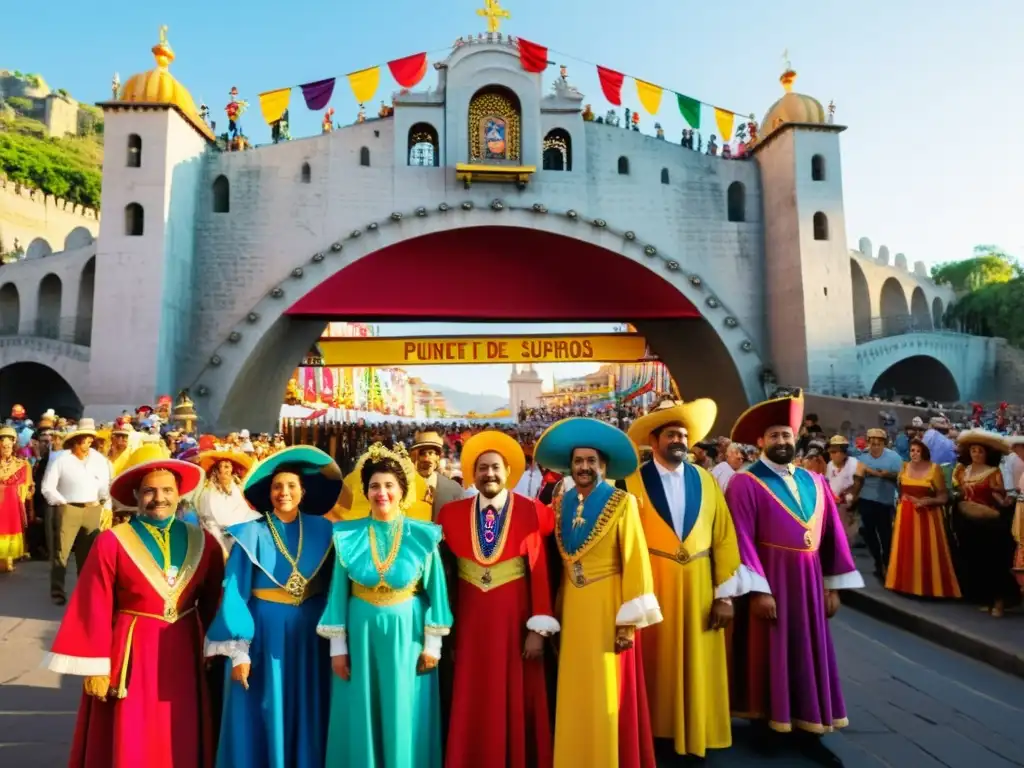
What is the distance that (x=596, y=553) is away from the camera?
10.2 ft

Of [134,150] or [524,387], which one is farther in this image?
[524,387]

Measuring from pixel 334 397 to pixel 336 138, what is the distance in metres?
18.5

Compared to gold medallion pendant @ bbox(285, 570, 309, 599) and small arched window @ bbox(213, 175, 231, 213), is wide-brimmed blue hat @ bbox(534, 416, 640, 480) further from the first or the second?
small arched window @ bbox(213, 175, 231, 213)

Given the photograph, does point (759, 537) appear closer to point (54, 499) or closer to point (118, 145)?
point (54, 499)

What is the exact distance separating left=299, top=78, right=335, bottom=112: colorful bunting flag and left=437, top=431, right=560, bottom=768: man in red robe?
48.0 ft

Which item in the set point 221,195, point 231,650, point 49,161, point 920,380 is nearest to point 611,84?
point 221,195

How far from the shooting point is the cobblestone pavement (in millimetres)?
3527

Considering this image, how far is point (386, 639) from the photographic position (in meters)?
2.85

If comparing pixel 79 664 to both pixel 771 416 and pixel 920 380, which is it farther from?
pixel 920 380

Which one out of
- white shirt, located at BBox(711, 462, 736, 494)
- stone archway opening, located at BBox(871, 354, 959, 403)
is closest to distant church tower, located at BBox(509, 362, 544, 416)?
stone archway opening, located at BBox(871, 354, 959, 403)

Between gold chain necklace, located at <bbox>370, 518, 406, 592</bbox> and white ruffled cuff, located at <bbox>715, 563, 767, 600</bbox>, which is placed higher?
gold chain necklace, located at <bbox>370, 518, 406, 592</bbox>

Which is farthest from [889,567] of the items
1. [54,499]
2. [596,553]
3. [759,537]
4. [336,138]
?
[336,138]

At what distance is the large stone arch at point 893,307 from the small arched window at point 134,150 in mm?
20733

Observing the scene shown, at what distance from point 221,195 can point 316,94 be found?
3.37 m
